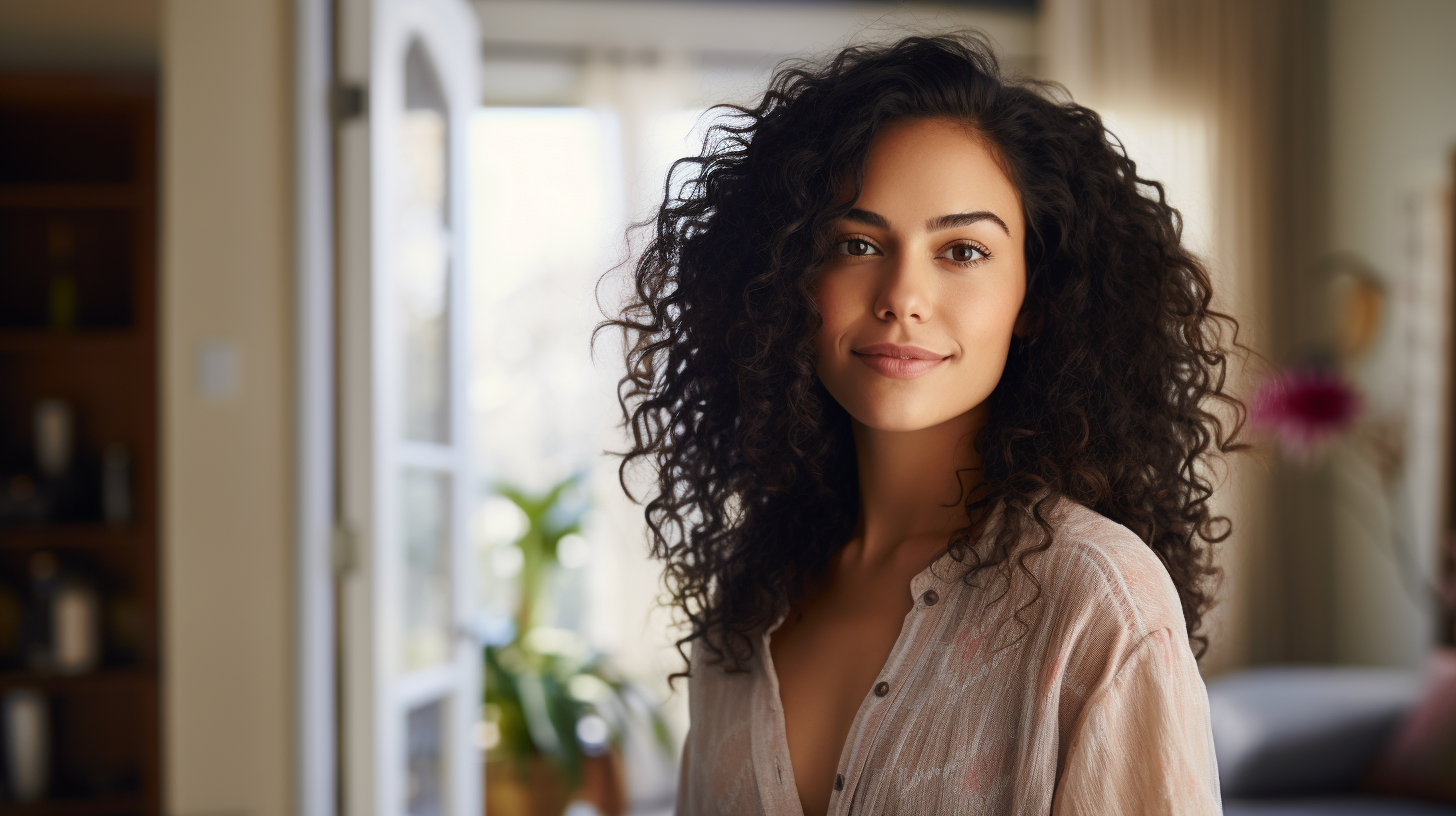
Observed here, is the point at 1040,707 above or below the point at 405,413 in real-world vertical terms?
below

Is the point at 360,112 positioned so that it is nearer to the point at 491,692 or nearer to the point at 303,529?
the point at 303,529

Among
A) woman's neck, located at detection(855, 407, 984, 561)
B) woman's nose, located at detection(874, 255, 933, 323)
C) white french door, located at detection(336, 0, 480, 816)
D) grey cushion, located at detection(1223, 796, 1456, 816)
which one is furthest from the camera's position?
grey cushion, located at detection(1223, 796, 1456, 816)

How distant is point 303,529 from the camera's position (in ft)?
6.40

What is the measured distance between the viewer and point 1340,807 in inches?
92.9

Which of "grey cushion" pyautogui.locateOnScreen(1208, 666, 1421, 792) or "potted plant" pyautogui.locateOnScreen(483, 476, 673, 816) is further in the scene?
"potted plant" pyautogui.locateOnScreen(483, 476, 673, 816)

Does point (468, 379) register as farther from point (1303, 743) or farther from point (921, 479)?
point (1303, 743)

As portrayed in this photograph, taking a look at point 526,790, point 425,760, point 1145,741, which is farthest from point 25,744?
point 1145,741

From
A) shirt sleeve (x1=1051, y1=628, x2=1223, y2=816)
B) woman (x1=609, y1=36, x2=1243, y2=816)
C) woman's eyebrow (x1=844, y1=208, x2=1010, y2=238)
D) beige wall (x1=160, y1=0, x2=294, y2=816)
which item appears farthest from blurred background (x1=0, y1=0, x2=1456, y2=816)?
shirt sleeve (x1=1051, y1=628, x2=1223, y2=816)

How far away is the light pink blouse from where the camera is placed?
2.35ft

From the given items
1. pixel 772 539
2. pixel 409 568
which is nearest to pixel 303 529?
pixel 409 568

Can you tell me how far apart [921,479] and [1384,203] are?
10.6 ft

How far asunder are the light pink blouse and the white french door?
1220 millimetres

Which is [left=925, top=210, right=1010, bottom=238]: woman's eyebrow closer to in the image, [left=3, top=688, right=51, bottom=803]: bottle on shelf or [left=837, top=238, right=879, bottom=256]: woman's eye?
[left=837, top=238, right=879, bottom=256]: woman's eye

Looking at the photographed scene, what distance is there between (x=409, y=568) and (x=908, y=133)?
5.18ft
